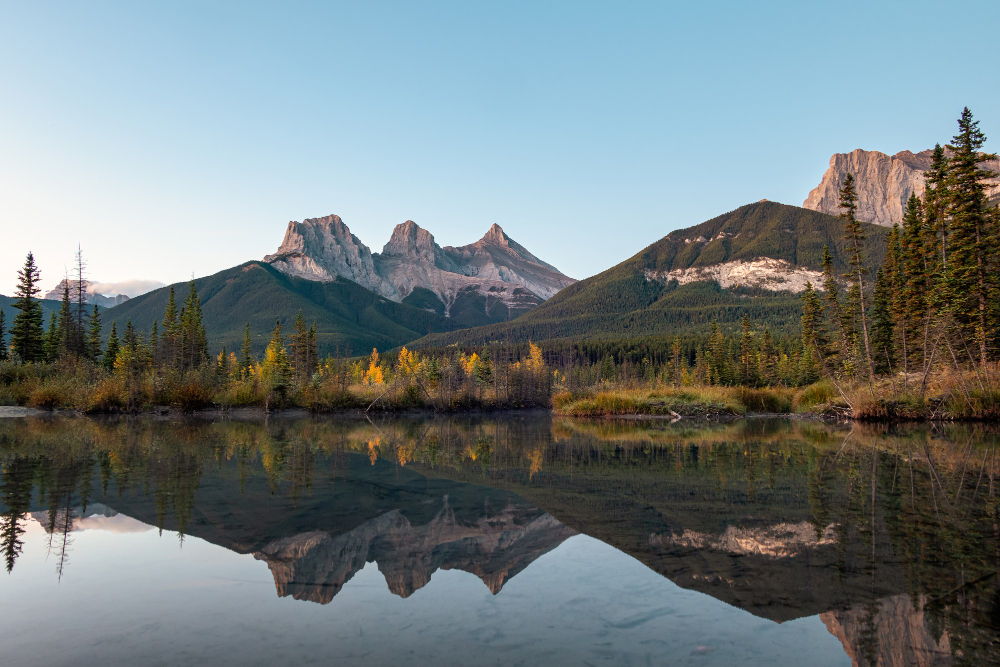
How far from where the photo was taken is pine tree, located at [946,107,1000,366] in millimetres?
34031

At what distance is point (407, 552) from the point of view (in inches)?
311

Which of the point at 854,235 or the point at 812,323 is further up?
the point at 854,235

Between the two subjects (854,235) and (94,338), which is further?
(94,338)

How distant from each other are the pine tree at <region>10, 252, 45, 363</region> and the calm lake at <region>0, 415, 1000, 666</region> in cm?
5477

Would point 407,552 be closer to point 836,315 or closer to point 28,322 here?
point 836,315

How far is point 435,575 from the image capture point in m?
7.08

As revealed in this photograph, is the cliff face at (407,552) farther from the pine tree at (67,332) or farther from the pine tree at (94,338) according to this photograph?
the pine tree at (94,338)

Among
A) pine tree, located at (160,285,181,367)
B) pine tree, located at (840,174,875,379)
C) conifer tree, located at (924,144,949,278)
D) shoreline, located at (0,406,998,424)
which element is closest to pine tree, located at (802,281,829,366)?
shoreline, located at (0,406,998,424)

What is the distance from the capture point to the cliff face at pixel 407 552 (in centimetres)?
682

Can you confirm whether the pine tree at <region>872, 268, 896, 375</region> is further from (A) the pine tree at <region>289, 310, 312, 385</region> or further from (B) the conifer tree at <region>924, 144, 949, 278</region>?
Result: (A) the pine tree at <region>289, 310, 312, 385</region>

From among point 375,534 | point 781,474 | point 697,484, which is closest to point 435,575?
point 375,534

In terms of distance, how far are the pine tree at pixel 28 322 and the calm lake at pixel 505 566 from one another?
54775 millimetres

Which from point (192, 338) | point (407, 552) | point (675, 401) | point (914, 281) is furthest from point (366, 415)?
point (407, 552)

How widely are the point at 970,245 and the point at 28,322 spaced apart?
3043 inches
